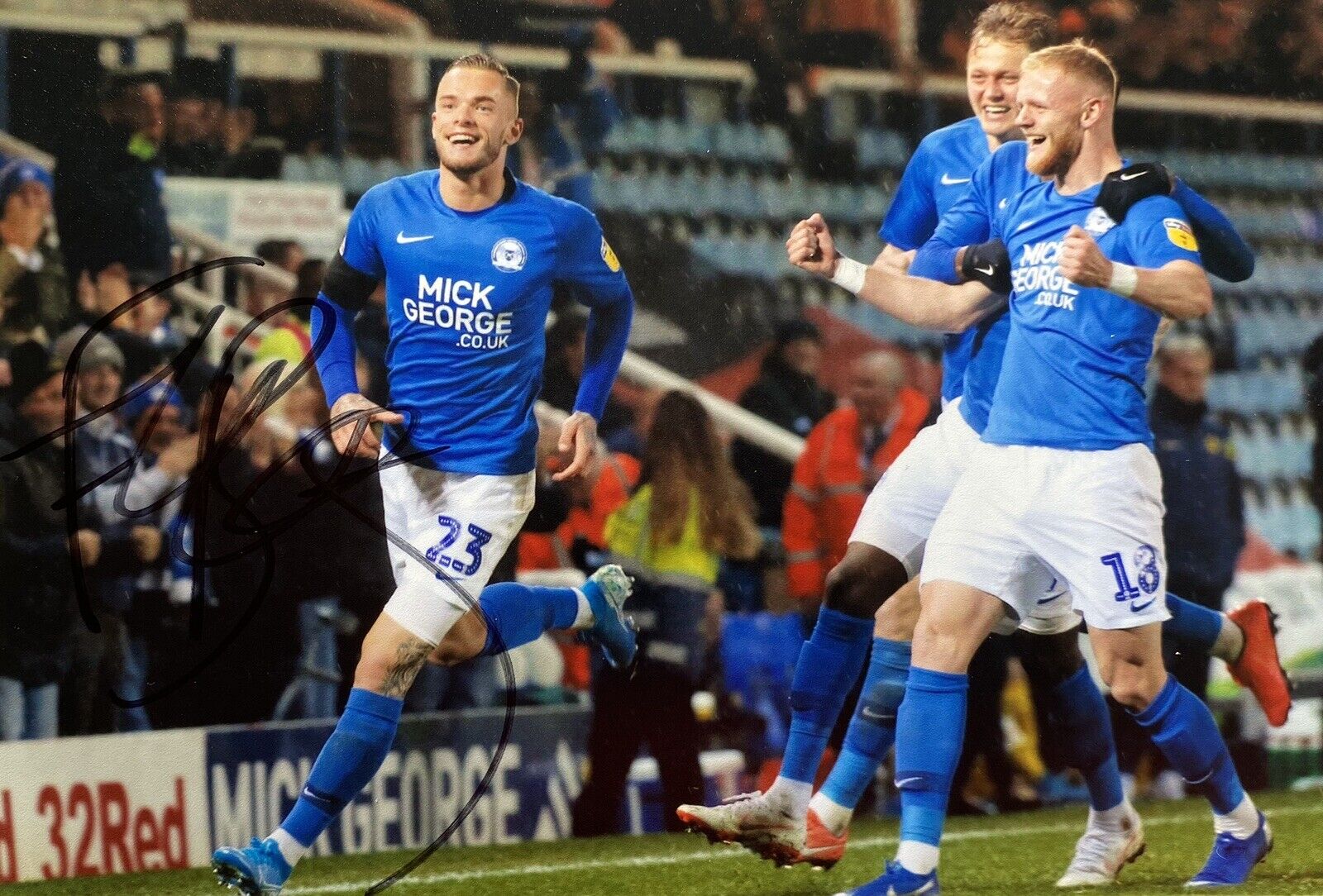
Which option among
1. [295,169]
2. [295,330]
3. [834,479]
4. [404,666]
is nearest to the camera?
[404,666]

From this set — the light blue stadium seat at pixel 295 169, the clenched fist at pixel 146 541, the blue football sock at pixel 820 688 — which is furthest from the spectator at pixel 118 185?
the blue football sock at pixel 820 688

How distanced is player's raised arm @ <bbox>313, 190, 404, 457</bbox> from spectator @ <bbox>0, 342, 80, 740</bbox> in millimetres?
1116

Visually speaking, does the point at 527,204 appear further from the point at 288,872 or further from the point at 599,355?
the point at 288,872

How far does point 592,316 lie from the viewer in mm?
5215

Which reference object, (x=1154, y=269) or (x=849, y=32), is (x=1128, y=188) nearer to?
(x=1154, y=269)

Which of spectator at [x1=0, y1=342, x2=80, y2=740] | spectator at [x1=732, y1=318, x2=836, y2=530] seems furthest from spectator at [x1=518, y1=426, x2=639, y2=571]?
spectator at [x1=0, y1=342, x2=80, y2=740]

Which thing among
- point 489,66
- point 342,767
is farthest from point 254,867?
point 489,66

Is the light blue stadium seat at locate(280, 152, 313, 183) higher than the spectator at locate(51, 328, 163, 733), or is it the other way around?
the light blue stadium seat at locate(280, 152, 313, 183)

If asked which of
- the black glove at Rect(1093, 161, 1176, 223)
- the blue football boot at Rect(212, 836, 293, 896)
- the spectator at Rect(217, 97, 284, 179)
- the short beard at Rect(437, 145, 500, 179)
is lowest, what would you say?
the blue football boot at Rect(212, 836, 293, 896)

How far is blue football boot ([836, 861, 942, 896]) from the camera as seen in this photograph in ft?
13.1

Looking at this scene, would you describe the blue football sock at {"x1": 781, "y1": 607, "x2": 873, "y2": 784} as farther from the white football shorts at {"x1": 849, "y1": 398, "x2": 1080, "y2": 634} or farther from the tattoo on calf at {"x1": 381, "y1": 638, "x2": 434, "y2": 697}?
the tattoo on calf at {"x1": 381, "y1": 638, "x2": 434, "y2": 697}

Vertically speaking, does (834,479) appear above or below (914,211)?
below

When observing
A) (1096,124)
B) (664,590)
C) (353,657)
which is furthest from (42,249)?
(1096,124)

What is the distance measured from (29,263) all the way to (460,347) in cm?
162
